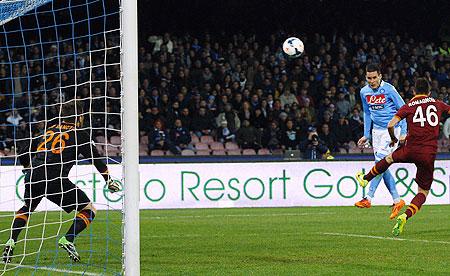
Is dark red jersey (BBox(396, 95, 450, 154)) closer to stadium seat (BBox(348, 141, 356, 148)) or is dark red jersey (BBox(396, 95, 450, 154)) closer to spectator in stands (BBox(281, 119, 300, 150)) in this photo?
spectator in stands (BBox(281, 119, 300, 150))

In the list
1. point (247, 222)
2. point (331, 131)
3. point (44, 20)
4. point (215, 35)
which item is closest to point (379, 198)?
point (331, 131)

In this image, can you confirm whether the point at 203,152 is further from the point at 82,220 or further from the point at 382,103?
the point at 82,220

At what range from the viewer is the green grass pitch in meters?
9.01

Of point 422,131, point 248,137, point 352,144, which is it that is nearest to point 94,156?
point 422,131

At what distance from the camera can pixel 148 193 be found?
18938 millimetres

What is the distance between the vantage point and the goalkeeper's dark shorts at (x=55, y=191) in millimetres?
9914

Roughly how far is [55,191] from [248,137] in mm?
12674

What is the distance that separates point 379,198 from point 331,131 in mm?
3395

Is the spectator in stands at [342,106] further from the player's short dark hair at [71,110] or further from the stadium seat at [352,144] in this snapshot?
the player's short dark hair at [71,110]

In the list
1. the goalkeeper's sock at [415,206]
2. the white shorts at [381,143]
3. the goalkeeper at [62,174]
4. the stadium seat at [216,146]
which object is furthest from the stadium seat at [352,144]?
the goalkeeper at [62,174]

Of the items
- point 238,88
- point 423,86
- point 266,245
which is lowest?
point 266,245

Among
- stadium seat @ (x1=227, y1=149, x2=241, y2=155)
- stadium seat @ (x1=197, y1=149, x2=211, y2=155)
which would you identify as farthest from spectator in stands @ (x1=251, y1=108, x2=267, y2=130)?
stadium seat @ (x1=197, y1=149, x2=211, y2=155)

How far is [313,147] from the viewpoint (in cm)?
2161

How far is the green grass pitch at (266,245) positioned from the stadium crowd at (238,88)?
499cm
